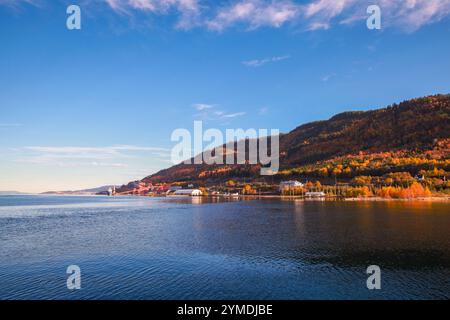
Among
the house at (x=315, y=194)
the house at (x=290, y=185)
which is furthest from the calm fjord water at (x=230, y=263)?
the house at (x=290, y=185)

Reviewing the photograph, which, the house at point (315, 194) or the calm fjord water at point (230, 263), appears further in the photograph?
the house at point (315, 194)

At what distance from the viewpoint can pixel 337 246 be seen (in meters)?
37.3

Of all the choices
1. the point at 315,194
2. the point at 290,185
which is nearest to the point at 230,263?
the point at 315,194

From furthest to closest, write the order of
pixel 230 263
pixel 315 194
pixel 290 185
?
pixel 290 185 → pixel 315 194 → pixel 230 263

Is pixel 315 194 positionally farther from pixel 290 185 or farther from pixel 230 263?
pixel 230 263

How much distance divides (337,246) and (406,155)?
15962cm

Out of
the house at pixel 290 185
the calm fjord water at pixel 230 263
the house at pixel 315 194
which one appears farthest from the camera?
the house at pixel 290 185

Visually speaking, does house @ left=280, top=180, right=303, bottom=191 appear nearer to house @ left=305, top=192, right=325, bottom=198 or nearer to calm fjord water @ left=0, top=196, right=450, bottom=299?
house @ left=305, top=192, right=325, bottom=198

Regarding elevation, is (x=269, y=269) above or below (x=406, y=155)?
below

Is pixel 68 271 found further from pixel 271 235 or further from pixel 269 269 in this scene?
pixel 271 235

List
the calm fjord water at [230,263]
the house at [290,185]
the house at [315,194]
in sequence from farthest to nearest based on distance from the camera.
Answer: the house at [290,185] < the house at [315,194] < the calm fjord water at [230,263]

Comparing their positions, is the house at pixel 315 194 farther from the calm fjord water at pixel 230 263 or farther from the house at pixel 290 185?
the calm fjord water at pixel 230 263
